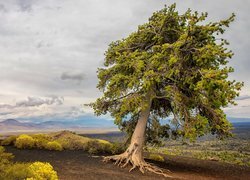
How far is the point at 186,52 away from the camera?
1697 cm

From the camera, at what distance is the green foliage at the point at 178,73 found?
50.7ft

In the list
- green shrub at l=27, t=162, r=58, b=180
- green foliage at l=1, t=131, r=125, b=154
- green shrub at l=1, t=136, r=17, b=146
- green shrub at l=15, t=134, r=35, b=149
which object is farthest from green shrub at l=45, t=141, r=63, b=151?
green shrub at l=27, t=162, r=58, b=180

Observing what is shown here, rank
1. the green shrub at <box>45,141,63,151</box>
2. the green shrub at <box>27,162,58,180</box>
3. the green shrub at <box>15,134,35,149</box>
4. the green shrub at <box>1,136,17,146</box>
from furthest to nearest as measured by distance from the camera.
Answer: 1. the green shrub at <box>1,136,17,146</box>
2. the green shrub at <box>45,141,63,151</box>
3. the green shrub at <box>15,134,35,149</box>
4. the green shrub at <box>27,162,58,180</box>

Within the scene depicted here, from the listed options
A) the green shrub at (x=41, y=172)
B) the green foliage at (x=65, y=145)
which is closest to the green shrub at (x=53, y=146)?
the green foliage at (x=65, y=145)

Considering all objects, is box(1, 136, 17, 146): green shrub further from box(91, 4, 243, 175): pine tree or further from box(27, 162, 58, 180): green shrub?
box(27, 162, 58, 180): green shrub

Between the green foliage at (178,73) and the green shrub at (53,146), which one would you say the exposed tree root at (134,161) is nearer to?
the green foliage at (178,73)

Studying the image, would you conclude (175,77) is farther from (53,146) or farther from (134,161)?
(53,146)

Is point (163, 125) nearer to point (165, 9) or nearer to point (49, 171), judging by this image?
point (165, 9)

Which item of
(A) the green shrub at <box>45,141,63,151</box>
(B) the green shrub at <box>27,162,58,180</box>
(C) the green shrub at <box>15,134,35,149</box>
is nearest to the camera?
(B) the green shrub at <box>27,162,58,180</box>

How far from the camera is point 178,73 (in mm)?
A: 15898

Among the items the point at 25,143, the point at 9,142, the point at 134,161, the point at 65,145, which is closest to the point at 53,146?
the point at 25,143

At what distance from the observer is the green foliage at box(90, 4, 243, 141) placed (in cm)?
1545

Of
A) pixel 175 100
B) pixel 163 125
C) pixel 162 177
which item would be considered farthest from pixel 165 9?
pixel 162 177

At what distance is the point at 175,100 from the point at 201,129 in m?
2.09
